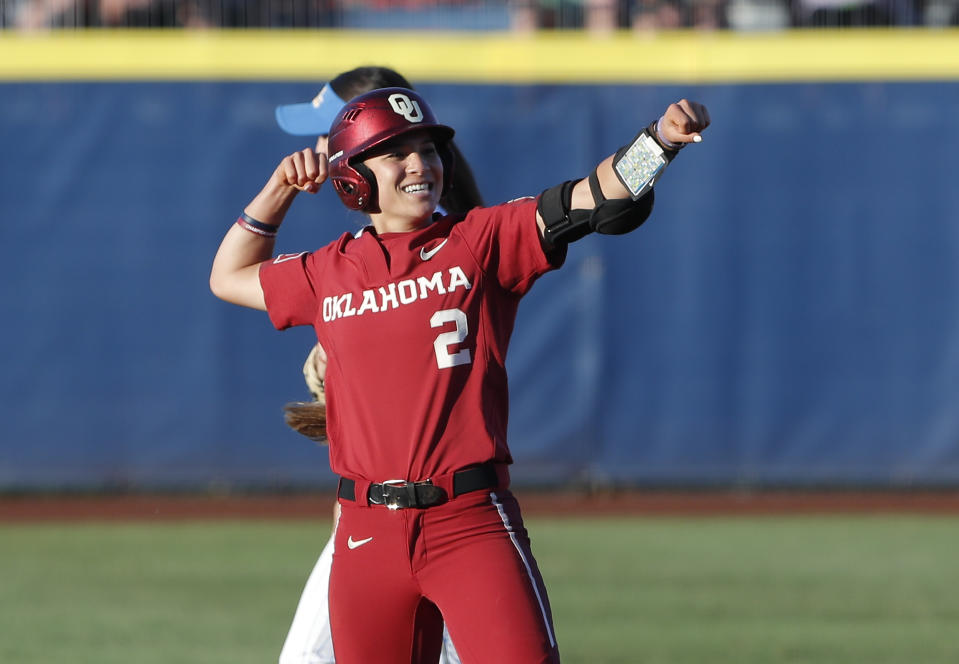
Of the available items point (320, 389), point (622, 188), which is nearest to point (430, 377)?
point (622, 188)

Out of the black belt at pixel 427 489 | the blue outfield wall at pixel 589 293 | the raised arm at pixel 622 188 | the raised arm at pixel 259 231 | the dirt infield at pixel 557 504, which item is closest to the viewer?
the raised arm at pixel 622 188

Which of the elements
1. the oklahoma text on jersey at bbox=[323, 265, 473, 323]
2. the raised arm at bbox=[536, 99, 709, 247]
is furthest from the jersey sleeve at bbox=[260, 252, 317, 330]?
the raised arm at bbox=[536, 99, 709, 247]

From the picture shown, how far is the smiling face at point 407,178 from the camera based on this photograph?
3.51 meters

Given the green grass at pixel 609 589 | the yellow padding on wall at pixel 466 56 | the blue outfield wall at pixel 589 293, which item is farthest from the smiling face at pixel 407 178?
the yellow padding on wall at pixel 466 56

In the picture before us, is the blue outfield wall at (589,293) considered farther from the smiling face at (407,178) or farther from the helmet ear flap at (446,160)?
the smiling face at (407,178)

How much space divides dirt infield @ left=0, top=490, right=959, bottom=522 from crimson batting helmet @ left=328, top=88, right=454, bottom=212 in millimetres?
6805

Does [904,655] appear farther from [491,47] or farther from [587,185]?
[491,47]

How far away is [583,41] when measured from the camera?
34.8 ft

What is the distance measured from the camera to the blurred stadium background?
10.5 meters

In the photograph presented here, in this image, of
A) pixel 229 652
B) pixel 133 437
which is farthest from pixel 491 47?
pixel 229 652

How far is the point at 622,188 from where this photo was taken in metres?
3.22

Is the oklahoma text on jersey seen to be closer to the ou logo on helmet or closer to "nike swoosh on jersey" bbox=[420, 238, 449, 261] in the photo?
Result: "nike swoosh on jersey" bbox=[420, 238, 449, 261]

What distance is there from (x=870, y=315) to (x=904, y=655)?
15.9ft

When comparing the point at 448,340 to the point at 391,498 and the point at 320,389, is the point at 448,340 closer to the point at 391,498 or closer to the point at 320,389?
the point at 391,498
